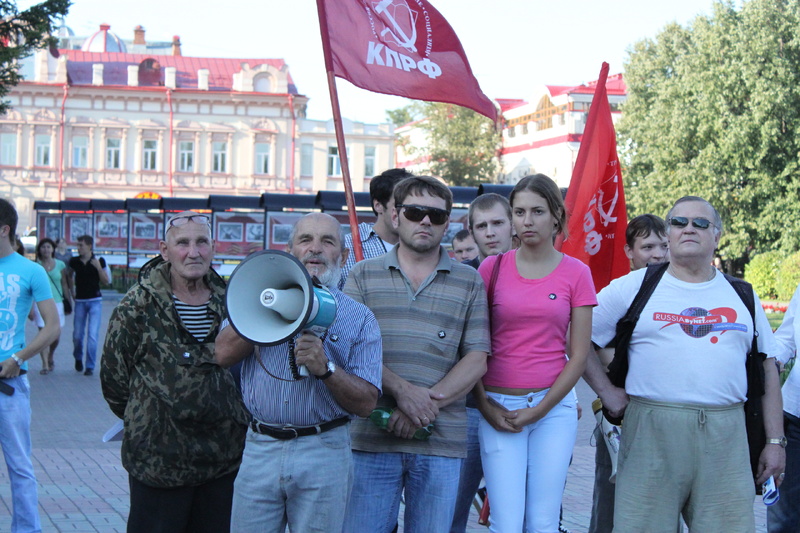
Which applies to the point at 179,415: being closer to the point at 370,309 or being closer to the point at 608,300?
the point at 370,309

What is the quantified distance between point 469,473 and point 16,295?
8.85 feet

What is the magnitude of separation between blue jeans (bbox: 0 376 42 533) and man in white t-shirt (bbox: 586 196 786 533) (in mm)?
3206

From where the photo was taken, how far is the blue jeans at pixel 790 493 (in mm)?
5168

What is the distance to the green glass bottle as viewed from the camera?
4180 mm

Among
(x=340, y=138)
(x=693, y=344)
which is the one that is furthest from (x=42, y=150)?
(x=693, y=344)

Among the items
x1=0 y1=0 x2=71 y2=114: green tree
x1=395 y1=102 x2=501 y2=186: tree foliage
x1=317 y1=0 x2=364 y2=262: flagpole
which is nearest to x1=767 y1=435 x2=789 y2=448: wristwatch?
x1=317 y1=0 x2=364 y2=262: flagpole

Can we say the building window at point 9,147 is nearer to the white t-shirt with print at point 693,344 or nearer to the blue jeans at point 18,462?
the blue jeans at point 18,462

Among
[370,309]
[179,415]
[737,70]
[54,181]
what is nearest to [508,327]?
[370,309]

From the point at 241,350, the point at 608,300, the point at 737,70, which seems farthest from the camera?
the point at 737,70

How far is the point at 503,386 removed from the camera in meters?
4.47

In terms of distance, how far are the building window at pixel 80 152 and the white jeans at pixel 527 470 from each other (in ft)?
195

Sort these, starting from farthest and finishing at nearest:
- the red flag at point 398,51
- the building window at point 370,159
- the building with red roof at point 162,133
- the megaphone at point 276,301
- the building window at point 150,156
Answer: the building window at point 370,159 → the building window at point 150,156 → the building with red roof at point 162,133 → the red flag at point 398,51 → the megaphone at point 276,301

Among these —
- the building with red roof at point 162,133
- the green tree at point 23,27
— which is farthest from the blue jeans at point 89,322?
the building with red roof at point 162,133

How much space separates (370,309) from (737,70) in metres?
39.6
